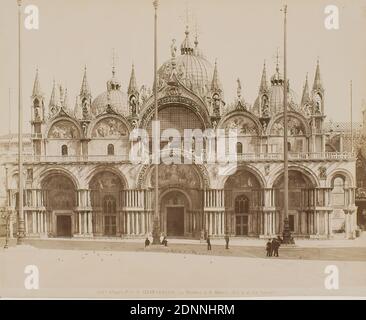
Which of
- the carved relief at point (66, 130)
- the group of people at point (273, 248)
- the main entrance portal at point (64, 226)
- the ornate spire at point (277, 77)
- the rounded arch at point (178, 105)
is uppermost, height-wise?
the ornate spire at point (277, 77)

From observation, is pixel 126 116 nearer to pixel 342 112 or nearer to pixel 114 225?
pixel 114 225

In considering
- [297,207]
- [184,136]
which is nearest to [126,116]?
[184,136]

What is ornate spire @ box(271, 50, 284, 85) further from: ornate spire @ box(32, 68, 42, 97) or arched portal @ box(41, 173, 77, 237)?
arched portal @ box(41, 173, 77, 237)

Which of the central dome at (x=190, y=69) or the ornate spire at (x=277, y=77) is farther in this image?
the central dome at (x=190, y=69)

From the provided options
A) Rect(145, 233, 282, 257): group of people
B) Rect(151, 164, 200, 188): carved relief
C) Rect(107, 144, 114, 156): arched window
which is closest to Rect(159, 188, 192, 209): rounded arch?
Rect(151, 164, 200, 188): carved relief

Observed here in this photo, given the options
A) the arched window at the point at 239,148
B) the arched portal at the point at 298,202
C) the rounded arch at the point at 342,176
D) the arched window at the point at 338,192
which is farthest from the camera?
the arched window at the point at 338,192

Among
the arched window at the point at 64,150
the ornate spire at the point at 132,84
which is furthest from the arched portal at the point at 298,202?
the arched window at the point at 64,150

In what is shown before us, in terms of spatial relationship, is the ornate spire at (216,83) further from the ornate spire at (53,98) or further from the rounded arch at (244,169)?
the ornate spire at (53,98)

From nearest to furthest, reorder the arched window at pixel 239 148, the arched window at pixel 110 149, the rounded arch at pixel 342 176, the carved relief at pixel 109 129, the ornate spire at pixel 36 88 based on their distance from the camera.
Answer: the ornate spire at pixel 36 88, the rounded arch at pixel 342 176, the arched window at pixel 239 148, the arched window at pixel 110 149, the carved relief at pixel 109 129
